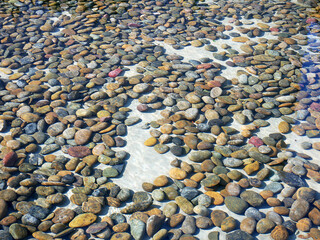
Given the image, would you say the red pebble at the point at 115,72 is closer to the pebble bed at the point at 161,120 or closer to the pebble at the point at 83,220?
the pebble bed at the point at 161,120

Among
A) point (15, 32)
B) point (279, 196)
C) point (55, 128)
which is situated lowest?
point (279, 196)

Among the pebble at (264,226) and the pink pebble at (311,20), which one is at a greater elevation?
the pink pebble at (311,20)

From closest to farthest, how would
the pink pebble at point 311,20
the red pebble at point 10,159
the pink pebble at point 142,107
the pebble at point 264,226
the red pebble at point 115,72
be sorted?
1. the pebble at point 264,226
2. the red pebble at point 10,159
3. the pink pebble at point 142,107
4. the red pebble at point 115,72
5. the pink pebble at point 311,20

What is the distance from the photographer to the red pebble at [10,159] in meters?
2.11

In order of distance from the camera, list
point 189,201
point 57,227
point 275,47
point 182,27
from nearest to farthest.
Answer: point 57,227 → point 189,201 → point 275,47 → point 182,27

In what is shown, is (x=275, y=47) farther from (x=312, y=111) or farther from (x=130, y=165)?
(x=130, y=165)

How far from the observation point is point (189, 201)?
75.5 inches

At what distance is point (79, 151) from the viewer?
223 cm

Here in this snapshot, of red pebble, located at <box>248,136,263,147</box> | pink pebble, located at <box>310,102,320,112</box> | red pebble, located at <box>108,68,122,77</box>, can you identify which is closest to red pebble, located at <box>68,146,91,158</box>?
red pebble, located at <box>108,68,122,77</box>

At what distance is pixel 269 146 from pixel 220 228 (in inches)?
29.1

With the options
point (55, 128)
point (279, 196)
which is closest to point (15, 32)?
point (55, 128)

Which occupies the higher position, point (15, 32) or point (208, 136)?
point (15, 32)

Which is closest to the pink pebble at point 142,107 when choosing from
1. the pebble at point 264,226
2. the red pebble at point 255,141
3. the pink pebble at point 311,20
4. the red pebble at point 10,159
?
the red pebble at point 255,141

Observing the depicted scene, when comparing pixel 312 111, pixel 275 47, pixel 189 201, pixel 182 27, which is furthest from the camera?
pixel 182 27
